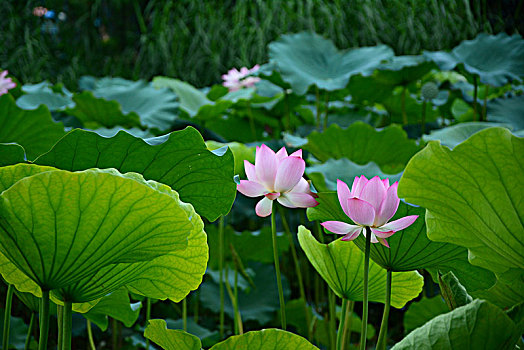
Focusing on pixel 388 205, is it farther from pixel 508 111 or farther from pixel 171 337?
pixel 508 111

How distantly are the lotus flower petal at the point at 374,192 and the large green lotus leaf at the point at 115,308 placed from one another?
33cm

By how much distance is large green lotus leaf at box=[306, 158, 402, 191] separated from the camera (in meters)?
1.04

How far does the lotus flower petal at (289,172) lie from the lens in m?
0.64

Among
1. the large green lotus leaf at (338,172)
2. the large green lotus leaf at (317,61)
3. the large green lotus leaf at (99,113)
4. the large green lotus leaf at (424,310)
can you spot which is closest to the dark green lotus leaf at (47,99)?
the large green lotus leaf at (99,113)

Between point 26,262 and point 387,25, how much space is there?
2.88 metres

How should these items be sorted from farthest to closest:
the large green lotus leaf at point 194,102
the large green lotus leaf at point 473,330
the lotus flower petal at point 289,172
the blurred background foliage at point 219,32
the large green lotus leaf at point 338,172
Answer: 1. the blurred background foliage at point 219,32
2. the large green lotus leaf at point 194,102
3. the large green lotus leaf at point 338,172
4. the lotus flower petal at point 289,172
5. the large green lotus leaf at point 473,330

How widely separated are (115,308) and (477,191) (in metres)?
0.49

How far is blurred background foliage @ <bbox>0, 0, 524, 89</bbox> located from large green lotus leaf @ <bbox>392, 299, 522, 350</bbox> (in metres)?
2.50

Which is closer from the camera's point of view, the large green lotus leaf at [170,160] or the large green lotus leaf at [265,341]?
the large green lotus leaf at [265,341]

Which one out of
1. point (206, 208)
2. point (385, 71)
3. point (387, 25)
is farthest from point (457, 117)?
point (206, 208)

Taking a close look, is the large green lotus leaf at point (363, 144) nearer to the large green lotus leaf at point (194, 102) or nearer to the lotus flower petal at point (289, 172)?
the large green lotus leaf at point (194, 102)

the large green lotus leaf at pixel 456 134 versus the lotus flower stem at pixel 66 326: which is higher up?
the lotus flower stem at pixel 66 326

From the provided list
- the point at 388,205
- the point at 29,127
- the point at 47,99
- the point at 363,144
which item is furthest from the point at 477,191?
the point at 47,99

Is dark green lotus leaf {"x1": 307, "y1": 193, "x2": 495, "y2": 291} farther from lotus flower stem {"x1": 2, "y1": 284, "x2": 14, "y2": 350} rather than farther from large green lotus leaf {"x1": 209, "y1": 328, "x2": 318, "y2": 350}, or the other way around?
lotus flower stem {"x1": 2, "y1": 284, "x2": 14, "y2": 350}
